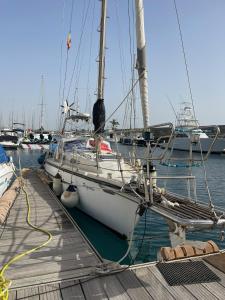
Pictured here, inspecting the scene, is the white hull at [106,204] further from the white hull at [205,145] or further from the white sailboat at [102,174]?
the white hull at [205,145]

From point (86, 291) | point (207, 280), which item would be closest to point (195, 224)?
point (207, 280)

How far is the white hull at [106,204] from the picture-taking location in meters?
7.53

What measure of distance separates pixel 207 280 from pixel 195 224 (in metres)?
0.85

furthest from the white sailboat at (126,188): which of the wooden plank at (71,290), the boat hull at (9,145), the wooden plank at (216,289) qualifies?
the boat hull at (9,145)

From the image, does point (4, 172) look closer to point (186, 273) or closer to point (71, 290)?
point (71, 290)

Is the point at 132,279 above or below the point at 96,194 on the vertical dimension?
below

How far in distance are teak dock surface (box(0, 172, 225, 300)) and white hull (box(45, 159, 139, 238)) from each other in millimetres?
1339

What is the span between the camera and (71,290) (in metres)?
4.34

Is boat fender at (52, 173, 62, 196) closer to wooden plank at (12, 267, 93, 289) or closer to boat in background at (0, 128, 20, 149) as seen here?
wooden plank at (12, 267, 93, 289)

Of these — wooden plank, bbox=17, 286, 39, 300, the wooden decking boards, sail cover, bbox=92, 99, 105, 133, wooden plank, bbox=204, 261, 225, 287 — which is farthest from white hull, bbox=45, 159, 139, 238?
wooden plank, bbox=17, 286, 39, 300

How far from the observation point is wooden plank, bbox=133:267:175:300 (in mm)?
4216

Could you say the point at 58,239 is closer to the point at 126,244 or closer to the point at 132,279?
the point at 126,244

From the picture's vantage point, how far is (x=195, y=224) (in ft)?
15.5

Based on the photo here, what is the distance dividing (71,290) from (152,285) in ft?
3.92
